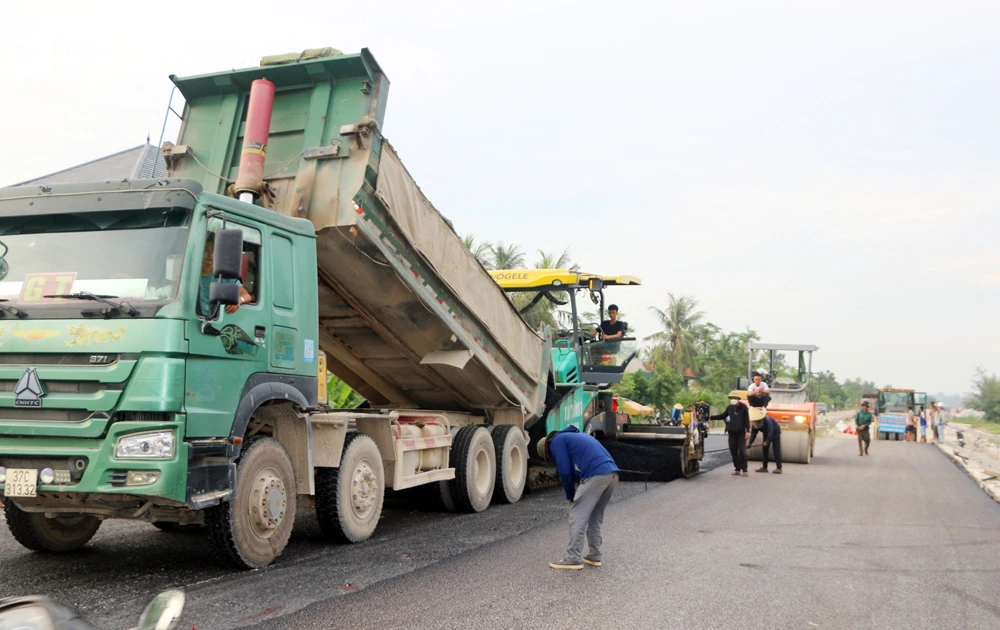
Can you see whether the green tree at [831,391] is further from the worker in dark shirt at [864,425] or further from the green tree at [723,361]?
the worker in dark shirt at [864,425]

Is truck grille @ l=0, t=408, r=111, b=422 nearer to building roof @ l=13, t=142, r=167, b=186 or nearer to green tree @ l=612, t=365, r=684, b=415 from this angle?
building roof @ l=13, t=142, r=167, b=186

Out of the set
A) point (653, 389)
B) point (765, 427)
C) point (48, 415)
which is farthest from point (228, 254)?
point (653, 389)

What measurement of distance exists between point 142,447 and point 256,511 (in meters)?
1.12

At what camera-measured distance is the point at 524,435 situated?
1035 centimetres

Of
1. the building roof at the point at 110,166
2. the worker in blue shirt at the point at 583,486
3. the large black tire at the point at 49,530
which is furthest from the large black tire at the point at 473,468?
the building roof at the point at 110,166

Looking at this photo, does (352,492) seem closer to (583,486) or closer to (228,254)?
(583,486)

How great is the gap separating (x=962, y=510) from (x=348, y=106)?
29.1 ft

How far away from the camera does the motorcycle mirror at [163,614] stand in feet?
7.66

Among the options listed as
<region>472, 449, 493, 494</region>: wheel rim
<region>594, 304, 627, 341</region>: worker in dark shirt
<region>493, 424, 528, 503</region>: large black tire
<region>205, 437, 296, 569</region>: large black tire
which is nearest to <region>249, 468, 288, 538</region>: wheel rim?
<region>205, 437, 296, 569</region>: large black tire

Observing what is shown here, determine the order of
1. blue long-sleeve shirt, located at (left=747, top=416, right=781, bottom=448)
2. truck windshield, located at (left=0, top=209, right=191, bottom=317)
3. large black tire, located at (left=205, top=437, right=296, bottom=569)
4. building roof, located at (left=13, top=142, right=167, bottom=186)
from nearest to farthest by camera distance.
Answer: truck windshield, located at (left=0, top=209, right=191, bottom=317) < large black tire, located at (left=205, top=437, right=296, bottom=569) < blue long-sleeve shirt, located at (left=747, top=416, right=781, bottom=448) < building roof, located at (left=13, top=142, right=167, bottom=186)

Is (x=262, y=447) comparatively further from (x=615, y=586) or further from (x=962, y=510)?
(x=962, y=510)

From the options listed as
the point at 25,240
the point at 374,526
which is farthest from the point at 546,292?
the point at 25,240

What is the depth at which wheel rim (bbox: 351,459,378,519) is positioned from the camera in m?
6.95

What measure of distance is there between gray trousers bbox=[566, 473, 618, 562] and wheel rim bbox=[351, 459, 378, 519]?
186 centimetres
